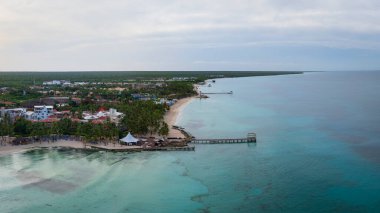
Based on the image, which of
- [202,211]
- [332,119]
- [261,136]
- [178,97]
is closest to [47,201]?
[202,211]

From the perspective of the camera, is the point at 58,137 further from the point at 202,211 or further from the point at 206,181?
the point at 202,211

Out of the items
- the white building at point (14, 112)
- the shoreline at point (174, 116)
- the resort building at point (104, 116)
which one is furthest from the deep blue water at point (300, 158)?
the white building at point (14, 112)

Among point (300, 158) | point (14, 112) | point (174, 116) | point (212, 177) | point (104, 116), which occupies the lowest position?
point (212, 177)

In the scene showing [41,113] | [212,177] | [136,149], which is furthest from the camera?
[41,113]

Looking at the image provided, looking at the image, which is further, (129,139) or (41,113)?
(41,113)

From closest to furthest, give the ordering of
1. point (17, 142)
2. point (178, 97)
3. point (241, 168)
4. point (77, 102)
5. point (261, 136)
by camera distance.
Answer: point (241, 168) < point (17, 142) < point (261, 136) < point (77, 102) < point (178, 97)

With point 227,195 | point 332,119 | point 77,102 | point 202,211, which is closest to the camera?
point 202,211

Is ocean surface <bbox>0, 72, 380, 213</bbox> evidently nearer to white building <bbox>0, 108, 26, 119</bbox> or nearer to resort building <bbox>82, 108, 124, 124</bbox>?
resort building <bbox>82, 108, 124, 124</bbox>

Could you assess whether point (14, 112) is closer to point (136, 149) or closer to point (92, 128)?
point (92, 128)

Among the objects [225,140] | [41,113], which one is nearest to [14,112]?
[41,113]
